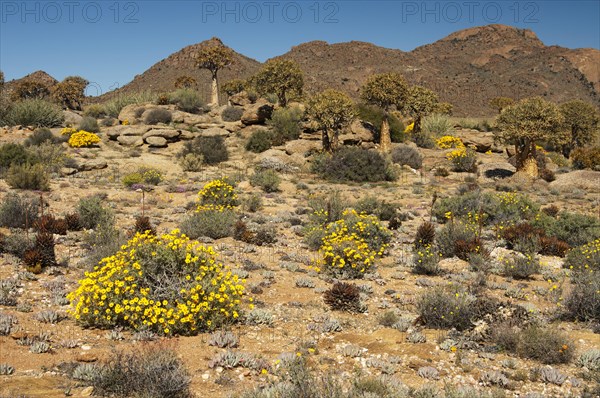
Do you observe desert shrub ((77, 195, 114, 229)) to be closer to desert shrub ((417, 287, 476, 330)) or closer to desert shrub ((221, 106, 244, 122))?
desert shrub ((417, 287, 476, 330))

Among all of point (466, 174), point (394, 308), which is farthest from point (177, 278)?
point (466, 174)

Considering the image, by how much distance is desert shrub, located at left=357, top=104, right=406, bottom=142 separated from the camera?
30172 mm

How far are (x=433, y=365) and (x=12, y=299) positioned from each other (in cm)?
603

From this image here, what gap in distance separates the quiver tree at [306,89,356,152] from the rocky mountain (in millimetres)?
51294

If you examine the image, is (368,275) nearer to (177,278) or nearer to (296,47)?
(177,278)

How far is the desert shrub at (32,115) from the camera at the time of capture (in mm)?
30547

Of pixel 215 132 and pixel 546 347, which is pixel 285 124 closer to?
pixel 215 132

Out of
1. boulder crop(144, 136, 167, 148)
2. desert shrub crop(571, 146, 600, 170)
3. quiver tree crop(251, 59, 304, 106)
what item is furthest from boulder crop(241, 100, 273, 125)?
desert shrub crop(571, 146, 600, 170)

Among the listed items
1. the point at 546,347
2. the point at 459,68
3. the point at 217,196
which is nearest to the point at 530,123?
the point at 217,196

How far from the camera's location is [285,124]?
29.4 meters

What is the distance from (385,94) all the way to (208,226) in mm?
19189

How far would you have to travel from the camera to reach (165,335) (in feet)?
20.5

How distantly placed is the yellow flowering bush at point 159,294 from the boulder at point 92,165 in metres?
16.8

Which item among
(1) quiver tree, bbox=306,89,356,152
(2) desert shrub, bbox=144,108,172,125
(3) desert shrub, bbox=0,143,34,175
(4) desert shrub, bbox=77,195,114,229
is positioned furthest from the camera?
(2) desert shrub, bbox=144,108,172,125
